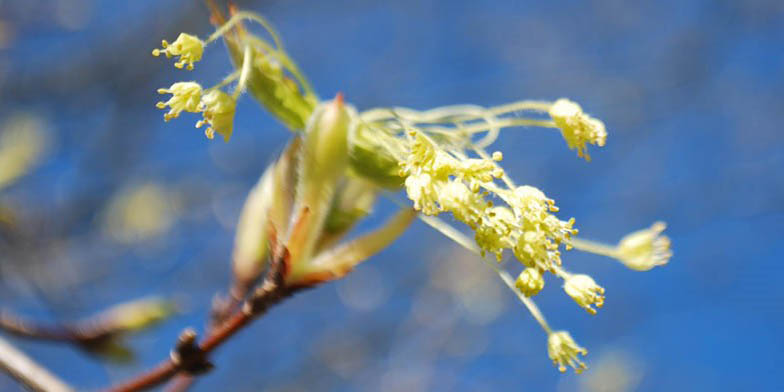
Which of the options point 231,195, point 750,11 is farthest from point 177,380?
point 750,11

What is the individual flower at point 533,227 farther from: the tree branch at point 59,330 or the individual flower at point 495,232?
the tree branch at point 59,330

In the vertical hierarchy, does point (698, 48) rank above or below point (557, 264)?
above

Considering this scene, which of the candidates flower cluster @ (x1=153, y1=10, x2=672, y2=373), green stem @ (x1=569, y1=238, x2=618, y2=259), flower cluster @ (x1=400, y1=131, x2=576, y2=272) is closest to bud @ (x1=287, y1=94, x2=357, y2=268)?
flower cluster @ (x1=153, y1=10, x2=672, y2=373)

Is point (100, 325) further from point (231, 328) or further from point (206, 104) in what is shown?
point (206, 104)

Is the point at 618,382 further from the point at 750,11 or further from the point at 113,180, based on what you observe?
the point at 113,180

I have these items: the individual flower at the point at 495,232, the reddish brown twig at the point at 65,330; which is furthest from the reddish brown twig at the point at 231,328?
the reddish brown twig at the point at 65,330

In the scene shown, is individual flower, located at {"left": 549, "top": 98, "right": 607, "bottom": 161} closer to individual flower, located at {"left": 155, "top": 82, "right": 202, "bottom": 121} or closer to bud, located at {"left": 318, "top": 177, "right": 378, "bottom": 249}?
bud, located at {"left": 318, "top": 177, "right": 378, "bottom": 249}

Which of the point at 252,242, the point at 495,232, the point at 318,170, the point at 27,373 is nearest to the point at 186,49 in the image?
the point at 318,170
